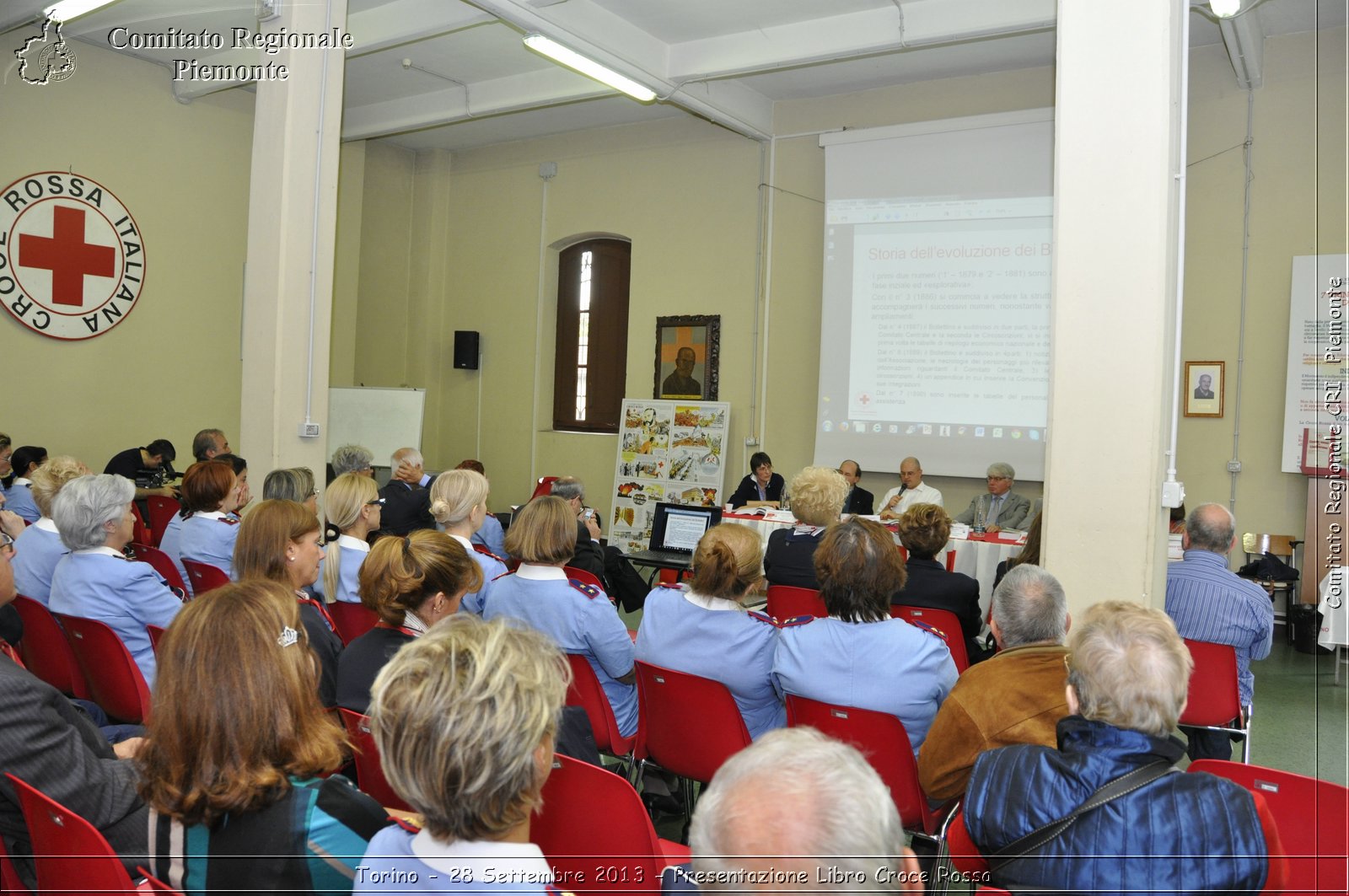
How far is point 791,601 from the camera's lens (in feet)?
13.1

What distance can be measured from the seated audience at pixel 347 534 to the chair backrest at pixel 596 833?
5.84ft

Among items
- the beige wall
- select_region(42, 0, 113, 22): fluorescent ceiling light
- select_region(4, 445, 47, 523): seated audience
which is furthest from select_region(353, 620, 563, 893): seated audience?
the beige wall

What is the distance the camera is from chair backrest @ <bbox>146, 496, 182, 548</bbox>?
621 cm

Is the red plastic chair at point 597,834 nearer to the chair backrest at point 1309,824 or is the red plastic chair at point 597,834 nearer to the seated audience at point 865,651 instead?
the seated audience at point 865,651

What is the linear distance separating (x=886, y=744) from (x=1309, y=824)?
87cm

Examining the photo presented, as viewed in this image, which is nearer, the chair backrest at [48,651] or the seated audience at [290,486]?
the chair backrest at [48,651]

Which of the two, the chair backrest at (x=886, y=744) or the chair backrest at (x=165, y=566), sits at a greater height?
the chair backrest at (x=165, y=566)

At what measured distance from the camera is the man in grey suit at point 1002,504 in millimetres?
7398

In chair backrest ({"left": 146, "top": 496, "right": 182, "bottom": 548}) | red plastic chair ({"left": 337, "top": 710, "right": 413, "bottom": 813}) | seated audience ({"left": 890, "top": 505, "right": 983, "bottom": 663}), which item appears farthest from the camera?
chair backrest ({"left": 146, "top": 496, "right": 182, "bottom": 548})

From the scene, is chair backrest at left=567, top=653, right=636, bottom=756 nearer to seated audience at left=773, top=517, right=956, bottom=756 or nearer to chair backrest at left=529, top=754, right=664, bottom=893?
seated audience at left=773, top=517, right=956, bottom=756

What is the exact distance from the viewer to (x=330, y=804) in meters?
1.46

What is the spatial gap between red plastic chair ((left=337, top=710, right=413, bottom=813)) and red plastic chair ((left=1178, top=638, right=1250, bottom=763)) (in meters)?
2.64

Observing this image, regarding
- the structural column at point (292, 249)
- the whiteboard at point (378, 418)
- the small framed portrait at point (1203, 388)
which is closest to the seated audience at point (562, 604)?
the structural column at point (292, 249)

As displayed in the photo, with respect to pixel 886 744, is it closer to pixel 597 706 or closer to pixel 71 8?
pixel 597 706
